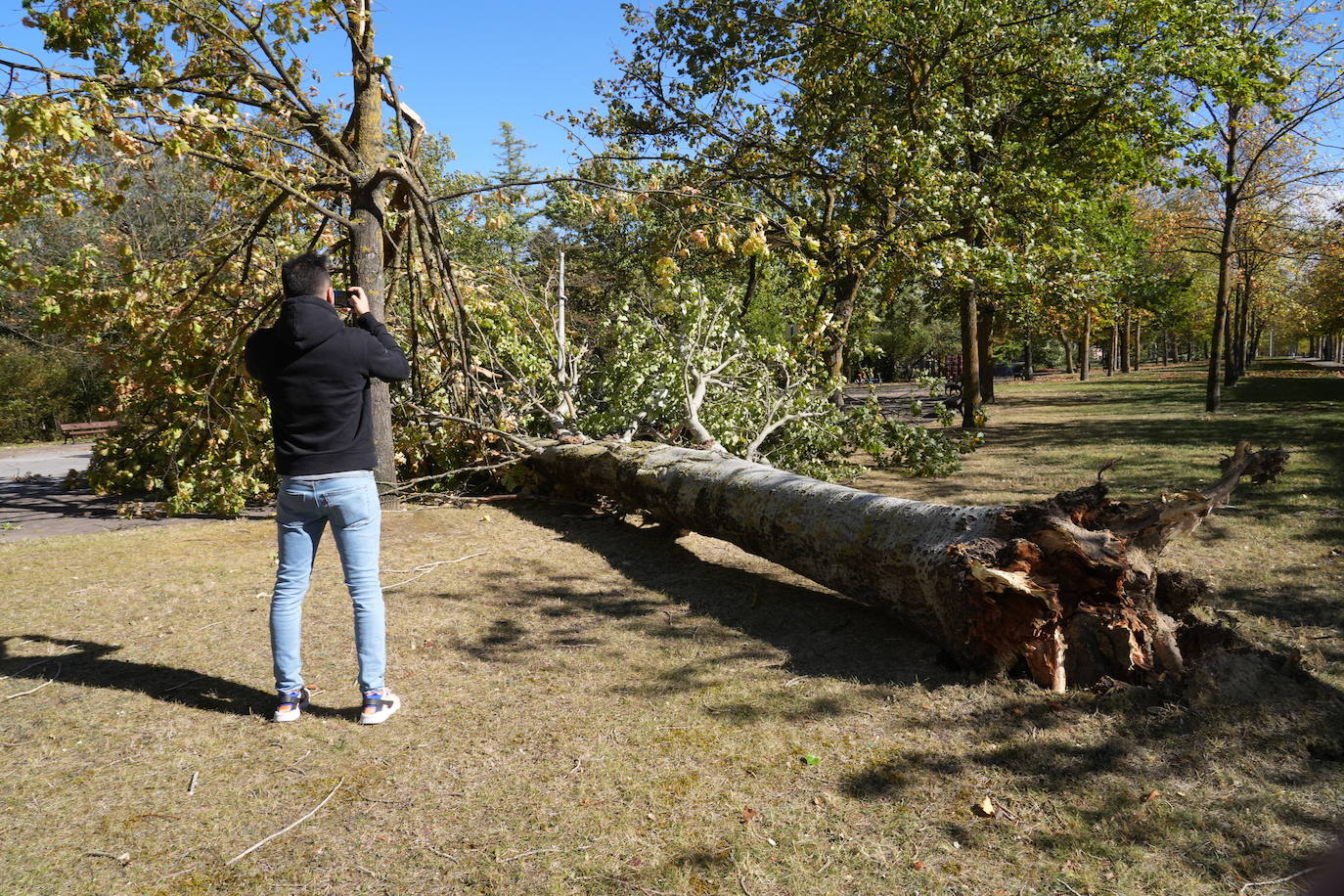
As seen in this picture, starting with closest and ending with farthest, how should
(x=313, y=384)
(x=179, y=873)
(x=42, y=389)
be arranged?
(x=179, y=873) → (x=313, y=384) → (x=42, y=389)

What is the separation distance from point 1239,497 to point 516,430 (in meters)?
7.22

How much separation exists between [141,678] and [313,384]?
1.96 metres

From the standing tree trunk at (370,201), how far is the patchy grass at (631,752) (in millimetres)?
2216

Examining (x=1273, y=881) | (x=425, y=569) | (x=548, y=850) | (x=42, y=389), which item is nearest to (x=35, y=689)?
(x=425, y=569)

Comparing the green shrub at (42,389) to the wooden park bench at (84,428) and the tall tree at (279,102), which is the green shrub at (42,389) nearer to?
the wooden park bench at (84,428)

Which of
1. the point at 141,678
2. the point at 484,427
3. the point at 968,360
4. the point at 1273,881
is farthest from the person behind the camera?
the point at 968,360

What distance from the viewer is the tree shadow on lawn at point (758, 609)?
4078mm

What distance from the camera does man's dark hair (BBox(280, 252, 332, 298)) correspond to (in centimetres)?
350

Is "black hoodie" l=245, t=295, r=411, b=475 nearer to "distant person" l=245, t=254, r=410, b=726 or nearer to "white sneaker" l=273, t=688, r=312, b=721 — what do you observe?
"distant person" l=245, t=254, r=410, b=726

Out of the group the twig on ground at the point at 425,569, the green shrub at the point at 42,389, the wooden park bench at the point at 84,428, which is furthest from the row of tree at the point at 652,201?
the green shrub at the point at 42,389

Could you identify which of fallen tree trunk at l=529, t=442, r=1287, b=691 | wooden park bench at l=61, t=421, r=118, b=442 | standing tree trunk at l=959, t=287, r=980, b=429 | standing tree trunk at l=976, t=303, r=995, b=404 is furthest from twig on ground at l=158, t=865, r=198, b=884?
wooden park bench at l=61, t=421, r=118, b=442

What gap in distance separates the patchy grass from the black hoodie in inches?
48.2

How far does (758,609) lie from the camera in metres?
5.01

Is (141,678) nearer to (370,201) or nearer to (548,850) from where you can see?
(548,850)
